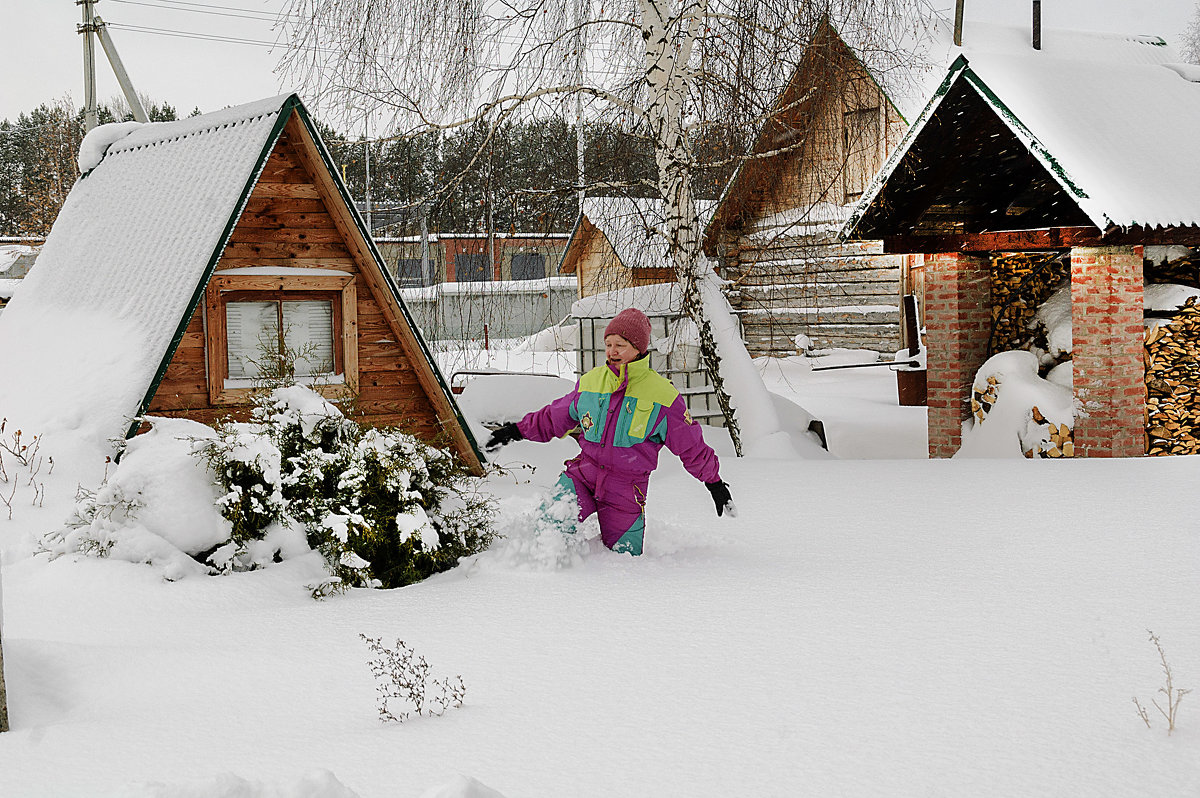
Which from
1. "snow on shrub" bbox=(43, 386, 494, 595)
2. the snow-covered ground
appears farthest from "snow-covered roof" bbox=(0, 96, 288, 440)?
"snow on shrub" bbox=(43, 386, 494, 595)

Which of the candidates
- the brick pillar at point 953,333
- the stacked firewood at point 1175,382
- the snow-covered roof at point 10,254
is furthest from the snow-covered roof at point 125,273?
the snow-covered roof at point 10,254

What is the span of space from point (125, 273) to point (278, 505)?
2.90 m

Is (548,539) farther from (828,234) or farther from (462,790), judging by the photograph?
(828,234)

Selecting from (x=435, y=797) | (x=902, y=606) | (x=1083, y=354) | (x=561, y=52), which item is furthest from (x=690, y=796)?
(x=1083, y=354)

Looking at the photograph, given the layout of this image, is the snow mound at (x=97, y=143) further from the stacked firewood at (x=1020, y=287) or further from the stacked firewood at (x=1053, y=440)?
the stacked firewood at (x=1053, y=440)

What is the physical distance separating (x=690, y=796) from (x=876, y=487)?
5449 mm

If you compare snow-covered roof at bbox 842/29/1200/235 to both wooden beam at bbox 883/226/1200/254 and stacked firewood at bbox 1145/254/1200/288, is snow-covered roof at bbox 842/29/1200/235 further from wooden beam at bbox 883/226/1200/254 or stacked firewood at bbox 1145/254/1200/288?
stacked firewood at bbox 1145/254/1200/288

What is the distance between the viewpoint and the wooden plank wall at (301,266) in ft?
23.2

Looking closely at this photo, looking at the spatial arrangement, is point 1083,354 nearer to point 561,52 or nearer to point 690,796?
point 561,52

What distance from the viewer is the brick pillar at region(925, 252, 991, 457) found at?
34.0 ft

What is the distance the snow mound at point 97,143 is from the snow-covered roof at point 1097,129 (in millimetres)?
6693

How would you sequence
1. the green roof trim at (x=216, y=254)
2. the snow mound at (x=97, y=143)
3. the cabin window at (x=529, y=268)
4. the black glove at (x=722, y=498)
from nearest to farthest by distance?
the black glove at (x=722, y=498)
the green roof trim at (x=216, y=254)
the snow mound at (x=97, y=143)
the cabin window at (x=529, y=268)

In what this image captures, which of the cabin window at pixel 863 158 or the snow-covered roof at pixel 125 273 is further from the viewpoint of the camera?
the cabin window at pixel 863 158

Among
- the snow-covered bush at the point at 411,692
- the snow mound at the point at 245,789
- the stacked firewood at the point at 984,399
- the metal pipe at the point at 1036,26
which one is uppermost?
the metal pipe at the point at 1036,26
